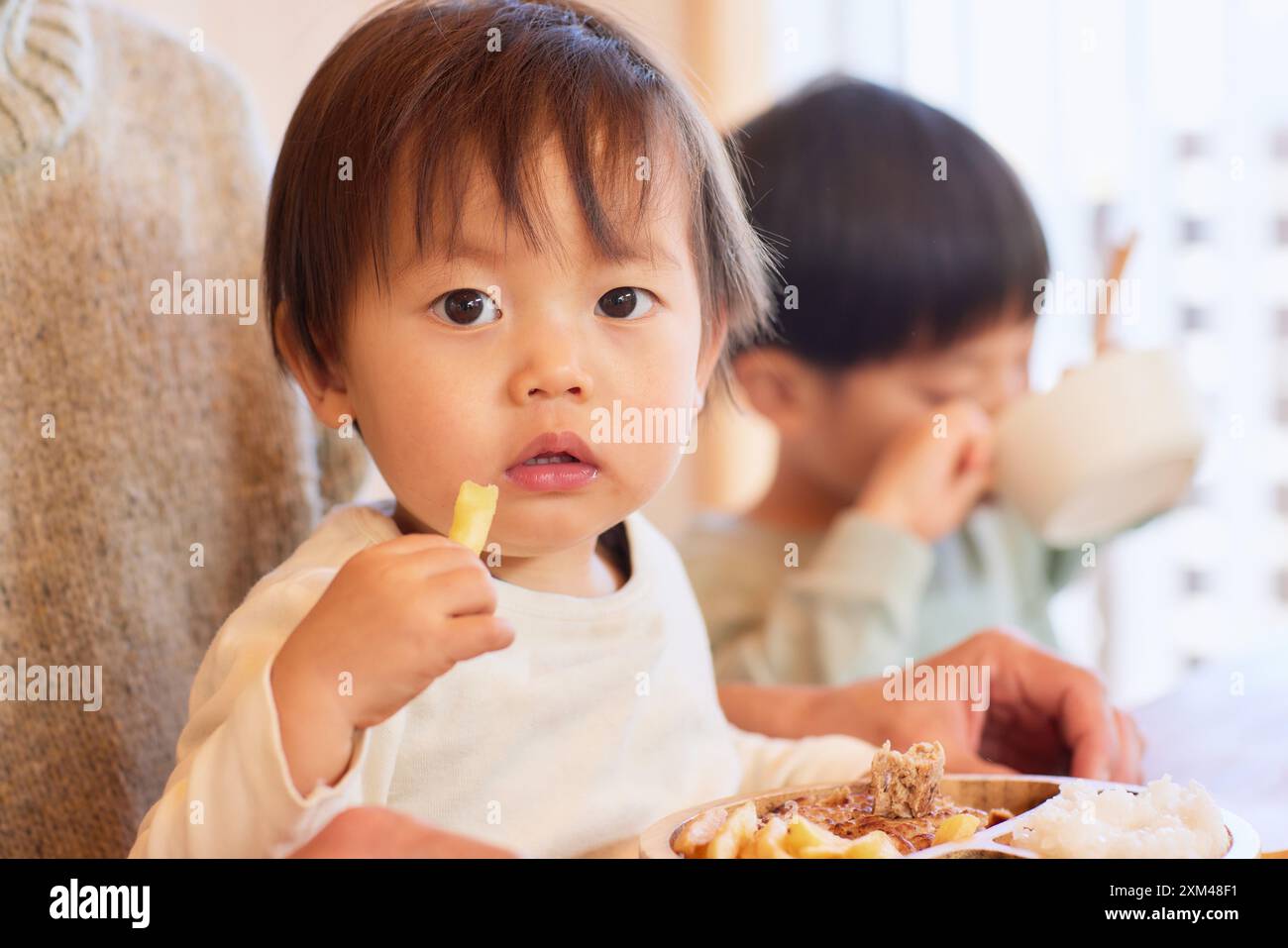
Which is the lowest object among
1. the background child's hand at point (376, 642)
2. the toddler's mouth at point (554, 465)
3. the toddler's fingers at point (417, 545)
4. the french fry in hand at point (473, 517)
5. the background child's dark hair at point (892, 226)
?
the background child's hand at point (376, 642)

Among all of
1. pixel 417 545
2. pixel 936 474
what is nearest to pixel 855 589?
pixel 936 474

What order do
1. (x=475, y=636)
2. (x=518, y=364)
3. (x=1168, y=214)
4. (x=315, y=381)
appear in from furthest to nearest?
(x=1168, y=214) → (x=315, y=381) → (x=518, y=364) → (x=475, y=636)

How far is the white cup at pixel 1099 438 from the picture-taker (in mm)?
1131

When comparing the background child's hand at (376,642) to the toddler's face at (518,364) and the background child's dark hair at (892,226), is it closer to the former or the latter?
the toddler's face at (518,364)

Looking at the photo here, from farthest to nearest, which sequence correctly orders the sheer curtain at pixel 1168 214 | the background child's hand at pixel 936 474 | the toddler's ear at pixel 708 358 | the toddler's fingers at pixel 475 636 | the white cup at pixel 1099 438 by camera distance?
the sheer curtain at pixel 1168 214 → the background child's hand at pixel 936 474 → the white cup at pixel 1099 438 → the toddler's ear at pixel 708 358 → the toddler's fingers at pixel 475 636

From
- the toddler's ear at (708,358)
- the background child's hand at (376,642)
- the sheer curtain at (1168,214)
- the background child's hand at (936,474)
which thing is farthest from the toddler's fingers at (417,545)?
the sheer curtain at (1168,214)

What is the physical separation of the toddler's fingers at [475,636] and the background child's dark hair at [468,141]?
190 millimetres

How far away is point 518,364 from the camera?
58cm

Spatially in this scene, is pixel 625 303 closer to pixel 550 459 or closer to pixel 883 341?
pixel 550 459

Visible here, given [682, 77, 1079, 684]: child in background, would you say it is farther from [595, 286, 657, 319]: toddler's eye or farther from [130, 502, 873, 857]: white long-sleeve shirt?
[595, 286, 657, 319]: toddler's eye

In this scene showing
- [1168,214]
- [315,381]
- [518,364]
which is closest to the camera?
[518,364]

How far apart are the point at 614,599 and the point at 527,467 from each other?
6.3 inches

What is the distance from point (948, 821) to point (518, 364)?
0.86ft
